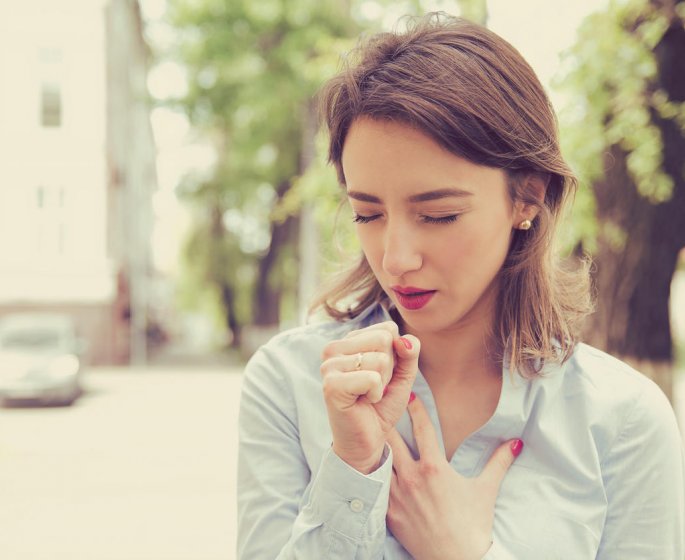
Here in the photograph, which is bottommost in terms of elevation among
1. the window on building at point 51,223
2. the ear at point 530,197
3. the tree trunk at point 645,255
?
the window on building at point 51,223

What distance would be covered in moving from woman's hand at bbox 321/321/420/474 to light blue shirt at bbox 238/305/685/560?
5cm

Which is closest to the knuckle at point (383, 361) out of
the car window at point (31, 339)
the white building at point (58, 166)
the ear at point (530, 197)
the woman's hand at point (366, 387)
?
the woman's hand at point (366, 387)

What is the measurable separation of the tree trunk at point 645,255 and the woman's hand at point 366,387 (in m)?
4.34

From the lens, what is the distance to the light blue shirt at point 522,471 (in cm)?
143

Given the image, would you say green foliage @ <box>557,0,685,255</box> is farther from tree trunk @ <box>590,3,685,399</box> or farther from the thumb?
the thumb

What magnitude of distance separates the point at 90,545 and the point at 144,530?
1.47 feet

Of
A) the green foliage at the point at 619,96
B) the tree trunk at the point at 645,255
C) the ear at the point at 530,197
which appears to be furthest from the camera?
the tree trunk at the point at 645,255

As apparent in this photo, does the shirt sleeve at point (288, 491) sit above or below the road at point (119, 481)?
above

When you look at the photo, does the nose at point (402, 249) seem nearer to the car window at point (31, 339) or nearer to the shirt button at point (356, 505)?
the shirt button at point (356, 505)

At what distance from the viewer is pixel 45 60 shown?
21.4 m

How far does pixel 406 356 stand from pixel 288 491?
→ 0.36 metres

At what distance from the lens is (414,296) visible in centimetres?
156

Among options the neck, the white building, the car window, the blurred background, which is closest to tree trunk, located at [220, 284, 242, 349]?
the blurred background

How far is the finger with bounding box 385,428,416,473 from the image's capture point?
5.06 ft
